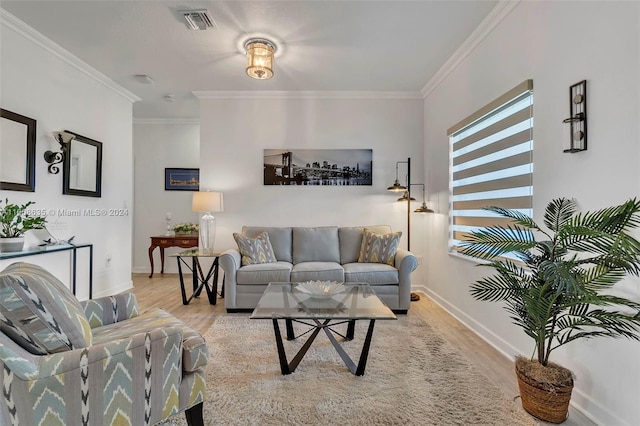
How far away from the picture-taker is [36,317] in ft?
3.83

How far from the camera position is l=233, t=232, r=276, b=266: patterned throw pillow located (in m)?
3.52

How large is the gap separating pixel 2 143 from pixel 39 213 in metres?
0.72

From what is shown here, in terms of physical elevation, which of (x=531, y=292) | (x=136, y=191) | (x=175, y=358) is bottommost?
(x=175, y=358)

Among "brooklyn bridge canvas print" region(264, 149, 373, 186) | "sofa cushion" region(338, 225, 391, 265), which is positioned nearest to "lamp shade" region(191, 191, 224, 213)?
"brooklyn bridge canvas print" region(264, 149, 373, 186)

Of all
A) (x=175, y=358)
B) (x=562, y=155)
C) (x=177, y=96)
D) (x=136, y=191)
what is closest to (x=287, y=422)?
(x=175, y=358)

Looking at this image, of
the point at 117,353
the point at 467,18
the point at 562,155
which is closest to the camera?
the point at 117,353

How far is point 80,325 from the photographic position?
4.34 ft

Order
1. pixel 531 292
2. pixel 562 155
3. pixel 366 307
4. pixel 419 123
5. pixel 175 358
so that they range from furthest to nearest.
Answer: pixel 419 123
pixel 366 307
pixel 562 155
pixel 531 292
pixel 175 358

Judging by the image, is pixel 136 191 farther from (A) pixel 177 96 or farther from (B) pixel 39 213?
(B) pixel 39 213

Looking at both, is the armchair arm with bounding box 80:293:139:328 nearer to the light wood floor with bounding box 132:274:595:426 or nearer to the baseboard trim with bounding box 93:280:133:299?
the light wood floor with bounding box 132:274:595:426

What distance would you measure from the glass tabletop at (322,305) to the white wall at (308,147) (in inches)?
73.2

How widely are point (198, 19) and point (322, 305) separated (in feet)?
8.29

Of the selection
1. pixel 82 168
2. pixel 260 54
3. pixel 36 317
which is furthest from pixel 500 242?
Result: pixel 82 168

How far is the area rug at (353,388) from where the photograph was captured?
5.44 feet
